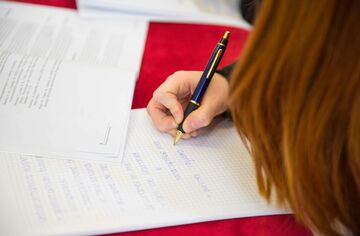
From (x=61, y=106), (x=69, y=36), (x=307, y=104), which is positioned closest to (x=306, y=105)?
(x=307, y=104)

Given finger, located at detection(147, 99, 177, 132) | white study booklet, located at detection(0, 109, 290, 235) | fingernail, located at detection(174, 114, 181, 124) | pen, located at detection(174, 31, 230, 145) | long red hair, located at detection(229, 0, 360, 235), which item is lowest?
white study booklet, located at detection(0, 109, 290, 235)

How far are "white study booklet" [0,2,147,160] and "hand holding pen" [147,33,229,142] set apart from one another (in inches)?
2.2

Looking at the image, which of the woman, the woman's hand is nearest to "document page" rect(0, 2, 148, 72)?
the woman's hand

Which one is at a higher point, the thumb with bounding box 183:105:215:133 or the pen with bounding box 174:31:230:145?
the pen with bounding box 174:31:230:145

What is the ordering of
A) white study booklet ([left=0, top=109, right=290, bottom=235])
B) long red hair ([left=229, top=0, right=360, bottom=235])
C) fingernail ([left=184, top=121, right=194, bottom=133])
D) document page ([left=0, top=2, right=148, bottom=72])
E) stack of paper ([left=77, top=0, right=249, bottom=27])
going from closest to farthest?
long red hair ([left=229, top=0, right=360, bottom=235])
white study booklet ([left=0, top=109, right=290, bottom=235])
fingernail ([left=184, top=121, right=194, bottom=133])
document page ([left=0, top=2, right=148, bottom=72])
stack of paper ([left=77, top=0, right=249, bottom=27])

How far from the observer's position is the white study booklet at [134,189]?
1.56 ft

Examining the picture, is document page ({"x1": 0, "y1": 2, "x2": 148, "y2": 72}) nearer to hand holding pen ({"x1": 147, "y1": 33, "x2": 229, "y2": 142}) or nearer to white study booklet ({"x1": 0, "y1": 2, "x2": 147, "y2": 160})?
white study booklet ({"x1": 0, "y1": 2, "x2": 147, "y2": 160})

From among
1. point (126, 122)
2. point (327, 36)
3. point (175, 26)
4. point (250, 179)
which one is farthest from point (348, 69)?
point (175, 26)


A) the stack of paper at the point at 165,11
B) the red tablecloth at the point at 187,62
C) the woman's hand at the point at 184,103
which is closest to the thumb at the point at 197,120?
the woman's hand at the point at 184,103

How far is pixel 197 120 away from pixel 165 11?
404 mm

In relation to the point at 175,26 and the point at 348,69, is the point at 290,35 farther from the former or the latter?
the point at 175,26

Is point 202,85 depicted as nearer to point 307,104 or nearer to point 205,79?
point 205,79

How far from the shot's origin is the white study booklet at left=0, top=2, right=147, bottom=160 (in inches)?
22.4

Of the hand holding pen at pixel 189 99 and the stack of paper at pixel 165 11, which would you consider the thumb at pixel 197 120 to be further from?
the stack of paper at pixel 165 11
